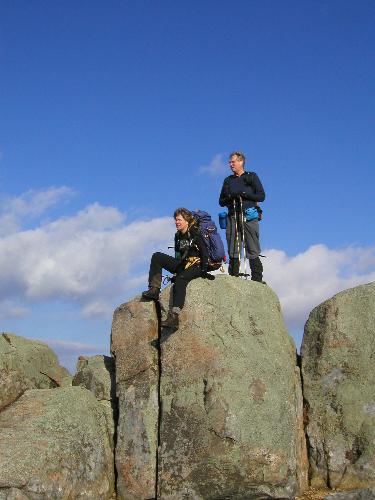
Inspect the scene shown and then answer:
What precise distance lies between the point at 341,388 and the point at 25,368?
10.6 m

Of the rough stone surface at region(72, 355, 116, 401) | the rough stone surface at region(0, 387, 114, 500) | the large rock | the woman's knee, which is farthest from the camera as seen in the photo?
the rough stone surface at region(72, 355, 116, 401)

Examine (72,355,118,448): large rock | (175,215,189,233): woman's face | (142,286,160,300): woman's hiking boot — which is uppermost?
(175,215,189,233): woman's face

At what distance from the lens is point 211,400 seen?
16.6 metres

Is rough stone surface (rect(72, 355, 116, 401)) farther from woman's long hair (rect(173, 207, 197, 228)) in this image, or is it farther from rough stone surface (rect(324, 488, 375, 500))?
rough stone surface (rect(324, 488, 375, 500))

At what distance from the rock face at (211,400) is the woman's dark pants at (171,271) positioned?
1.31 feet

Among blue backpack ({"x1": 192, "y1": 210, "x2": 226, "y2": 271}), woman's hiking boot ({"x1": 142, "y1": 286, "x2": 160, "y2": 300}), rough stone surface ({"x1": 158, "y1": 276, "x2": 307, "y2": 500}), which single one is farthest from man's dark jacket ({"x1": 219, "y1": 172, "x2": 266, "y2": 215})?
woman's hiking boot ({"x1": 142, "y1": 286, "x2": 160, "y2": 300})

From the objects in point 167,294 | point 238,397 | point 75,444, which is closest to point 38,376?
point 75,444

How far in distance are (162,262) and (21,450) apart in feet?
21.8

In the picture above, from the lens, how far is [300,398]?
18328mm

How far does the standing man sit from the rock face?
3.22ft

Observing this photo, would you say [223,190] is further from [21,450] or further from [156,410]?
[21,450]

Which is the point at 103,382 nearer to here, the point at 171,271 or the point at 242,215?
the point at 171,271

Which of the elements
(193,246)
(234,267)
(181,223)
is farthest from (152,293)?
(234,267)

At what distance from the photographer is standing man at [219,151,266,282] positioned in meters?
19.3
